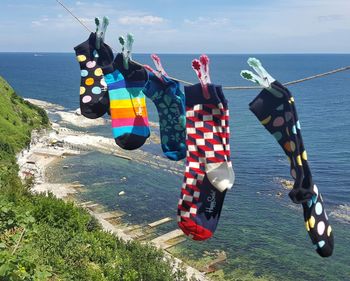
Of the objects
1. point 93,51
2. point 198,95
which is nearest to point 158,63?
point 198,95

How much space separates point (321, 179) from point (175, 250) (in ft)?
60.7

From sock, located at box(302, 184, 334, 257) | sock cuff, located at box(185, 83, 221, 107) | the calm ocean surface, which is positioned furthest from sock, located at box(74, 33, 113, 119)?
the calm ocean surface

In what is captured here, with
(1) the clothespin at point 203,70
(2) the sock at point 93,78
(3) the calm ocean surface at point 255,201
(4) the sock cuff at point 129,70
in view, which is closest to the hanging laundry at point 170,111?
(4) the sock cuff at point 129,70

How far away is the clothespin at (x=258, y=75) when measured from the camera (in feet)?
12.1

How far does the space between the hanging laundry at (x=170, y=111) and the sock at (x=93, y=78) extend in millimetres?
616

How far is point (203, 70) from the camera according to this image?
402 cm

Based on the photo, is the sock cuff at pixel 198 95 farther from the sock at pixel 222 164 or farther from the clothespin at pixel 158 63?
the clothespin at pixel 158 63

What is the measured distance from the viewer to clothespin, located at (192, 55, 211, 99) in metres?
3.95

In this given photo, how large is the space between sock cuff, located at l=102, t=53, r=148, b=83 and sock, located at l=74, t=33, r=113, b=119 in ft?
0.78

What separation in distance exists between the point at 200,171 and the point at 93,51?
2360 millimetres

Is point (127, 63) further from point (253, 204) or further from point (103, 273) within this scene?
Answer: point (253, 204)

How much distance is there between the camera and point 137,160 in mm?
40625

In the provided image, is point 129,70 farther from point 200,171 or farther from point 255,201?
point 255,201

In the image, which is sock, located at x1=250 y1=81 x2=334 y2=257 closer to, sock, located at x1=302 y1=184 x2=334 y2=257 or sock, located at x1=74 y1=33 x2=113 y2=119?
sock, located at x1=302 y1=184 x2=334 y2=257
